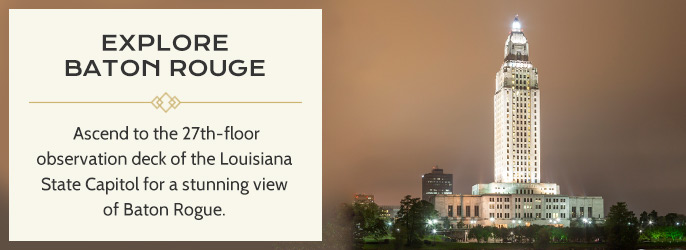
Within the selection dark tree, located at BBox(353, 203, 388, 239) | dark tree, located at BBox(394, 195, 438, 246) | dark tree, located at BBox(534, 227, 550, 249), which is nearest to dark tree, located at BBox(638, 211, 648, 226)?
dark tree, located at BBox(534, 227, 550, 249)

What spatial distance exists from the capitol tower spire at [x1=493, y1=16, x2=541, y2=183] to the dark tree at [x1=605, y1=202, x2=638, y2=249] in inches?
2164

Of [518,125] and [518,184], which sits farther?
[518,125]

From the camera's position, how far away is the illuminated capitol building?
439 feet

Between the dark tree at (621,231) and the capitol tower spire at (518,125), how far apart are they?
55.0 m

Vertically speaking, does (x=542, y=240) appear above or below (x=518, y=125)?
below

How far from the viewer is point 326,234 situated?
38219 mm

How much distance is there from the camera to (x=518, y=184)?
13688cm

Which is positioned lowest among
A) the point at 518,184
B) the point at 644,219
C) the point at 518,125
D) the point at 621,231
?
the point at 644,219

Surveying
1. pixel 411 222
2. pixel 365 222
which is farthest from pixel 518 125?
pixel 365 222

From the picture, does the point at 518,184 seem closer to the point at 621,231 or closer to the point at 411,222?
the point at 621,231

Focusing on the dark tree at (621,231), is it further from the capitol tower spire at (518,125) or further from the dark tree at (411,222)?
the capitol tower spire at (518,125)

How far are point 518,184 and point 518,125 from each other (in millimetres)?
9876

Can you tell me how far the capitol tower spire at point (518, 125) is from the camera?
138375mm

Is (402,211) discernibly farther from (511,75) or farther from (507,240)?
(511,75)
